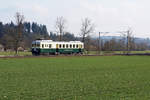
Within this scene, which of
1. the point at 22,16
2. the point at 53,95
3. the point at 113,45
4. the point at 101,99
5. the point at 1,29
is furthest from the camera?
the point at 1,29

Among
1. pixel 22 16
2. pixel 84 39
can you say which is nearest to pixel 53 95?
pixel 22 16

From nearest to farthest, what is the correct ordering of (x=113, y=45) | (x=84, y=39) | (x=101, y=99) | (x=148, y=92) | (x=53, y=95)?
(x=101, y=99) < (x=53, y=95) < (x=148, y=92) < (x=84, y=39) < (x=113, y=45)

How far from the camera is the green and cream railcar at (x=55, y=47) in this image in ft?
160

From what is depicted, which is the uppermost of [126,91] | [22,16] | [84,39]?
[22,16]

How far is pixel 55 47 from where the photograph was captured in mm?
50344

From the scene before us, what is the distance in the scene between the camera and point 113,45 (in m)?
76.1

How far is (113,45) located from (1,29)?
57760 mm

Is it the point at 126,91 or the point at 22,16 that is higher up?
the point at 22,16

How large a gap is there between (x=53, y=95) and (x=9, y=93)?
1.74 metres

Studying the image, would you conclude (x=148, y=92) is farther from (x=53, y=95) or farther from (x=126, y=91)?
(x=53, y=95)

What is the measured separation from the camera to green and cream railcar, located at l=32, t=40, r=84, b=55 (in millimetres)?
48812

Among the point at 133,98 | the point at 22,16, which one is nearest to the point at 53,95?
the point at 133,98

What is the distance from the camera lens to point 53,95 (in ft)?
31.8

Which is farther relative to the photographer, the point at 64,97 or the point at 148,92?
the point at 148,92
